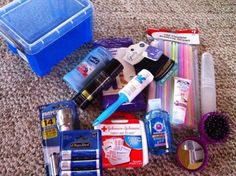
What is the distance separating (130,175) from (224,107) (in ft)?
0.98

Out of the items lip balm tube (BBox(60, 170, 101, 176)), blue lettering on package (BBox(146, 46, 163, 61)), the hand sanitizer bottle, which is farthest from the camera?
blue lettering on package (BBox(146, 46, 163, 61))

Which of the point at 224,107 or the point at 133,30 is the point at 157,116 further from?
the point at 133,30

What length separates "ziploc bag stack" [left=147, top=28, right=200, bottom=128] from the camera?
2.63ft

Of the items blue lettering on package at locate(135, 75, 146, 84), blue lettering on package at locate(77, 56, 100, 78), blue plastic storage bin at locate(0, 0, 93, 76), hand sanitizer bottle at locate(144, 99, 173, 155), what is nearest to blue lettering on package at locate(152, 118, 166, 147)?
hand sanitizer bottle at locate(144, 99, 173, 155)

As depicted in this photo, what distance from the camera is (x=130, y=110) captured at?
80cm

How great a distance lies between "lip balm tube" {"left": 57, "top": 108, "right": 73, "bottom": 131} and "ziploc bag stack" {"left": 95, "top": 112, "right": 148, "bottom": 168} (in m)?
0.06

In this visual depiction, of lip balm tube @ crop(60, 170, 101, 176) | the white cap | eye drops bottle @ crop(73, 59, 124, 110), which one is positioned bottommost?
lip balm tube @ crop(60, 170, 101, 176)

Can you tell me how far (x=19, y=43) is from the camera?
2.54 ft

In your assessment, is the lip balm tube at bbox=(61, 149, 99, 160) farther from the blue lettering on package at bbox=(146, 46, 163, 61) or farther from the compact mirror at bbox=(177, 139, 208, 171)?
the blue lettering on package at bbox=(146, 46, 163, 61)

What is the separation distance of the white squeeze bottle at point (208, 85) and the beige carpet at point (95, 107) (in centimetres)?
3

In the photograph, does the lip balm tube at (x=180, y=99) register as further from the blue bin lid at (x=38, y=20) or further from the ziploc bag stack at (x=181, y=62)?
the blue bin lid at (x=38, y=20)

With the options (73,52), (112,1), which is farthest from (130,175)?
(112,1)

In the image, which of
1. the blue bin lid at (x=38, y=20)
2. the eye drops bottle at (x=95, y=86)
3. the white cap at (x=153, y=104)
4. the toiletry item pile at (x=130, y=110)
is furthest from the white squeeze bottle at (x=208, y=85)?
the blue bin lid at (x=38, y=20)

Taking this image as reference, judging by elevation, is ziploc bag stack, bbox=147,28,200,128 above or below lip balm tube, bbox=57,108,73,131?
above
